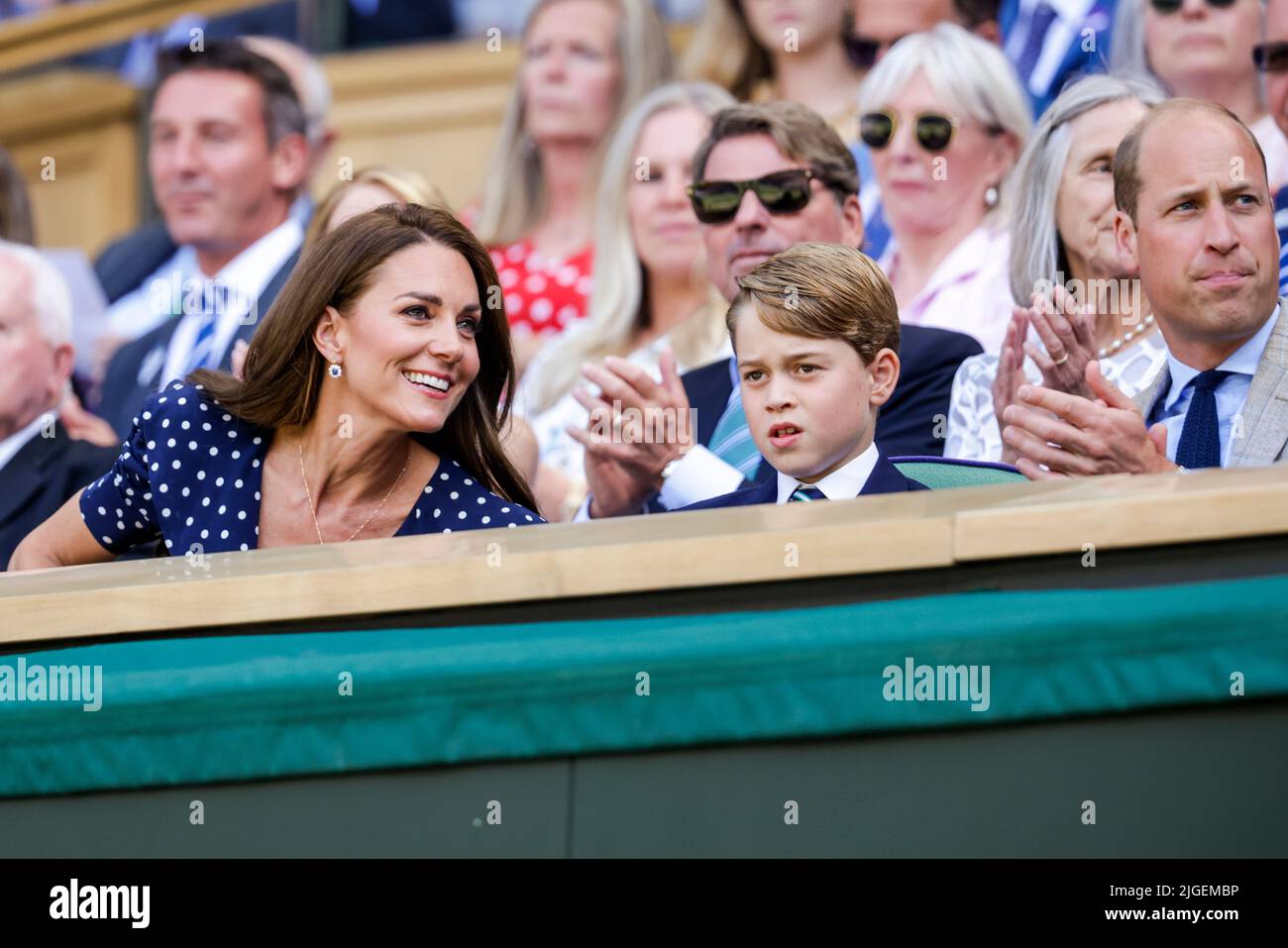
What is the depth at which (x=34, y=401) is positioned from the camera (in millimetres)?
3746

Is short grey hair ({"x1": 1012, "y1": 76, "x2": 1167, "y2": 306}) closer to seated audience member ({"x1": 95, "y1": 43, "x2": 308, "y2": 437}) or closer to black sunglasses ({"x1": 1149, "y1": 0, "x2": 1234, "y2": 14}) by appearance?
black sunglasses ({"x1": 1149, "y1": 0, "x2": 1234, "y2": 14})

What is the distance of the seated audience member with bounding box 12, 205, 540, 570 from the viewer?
2535mm

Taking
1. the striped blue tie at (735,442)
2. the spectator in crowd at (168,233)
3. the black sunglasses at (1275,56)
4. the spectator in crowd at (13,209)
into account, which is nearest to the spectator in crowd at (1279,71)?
the black sunglasses at (1275,56)

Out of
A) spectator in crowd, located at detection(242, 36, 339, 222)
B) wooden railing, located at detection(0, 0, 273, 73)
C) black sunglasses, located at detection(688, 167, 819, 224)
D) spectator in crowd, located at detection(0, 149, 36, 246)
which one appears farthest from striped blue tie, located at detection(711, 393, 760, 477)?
wooden railing, located at detection(0, 0, 273, 73)

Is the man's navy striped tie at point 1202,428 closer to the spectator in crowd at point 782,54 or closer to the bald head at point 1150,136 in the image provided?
the bald head at point 1150,136

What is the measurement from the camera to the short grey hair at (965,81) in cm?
345

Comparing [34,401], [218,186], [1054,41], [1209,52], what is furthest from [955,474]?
[218,186]

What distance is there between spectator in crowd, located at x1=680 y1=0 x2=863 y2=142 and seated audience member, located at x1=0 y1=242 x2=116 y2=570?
1.72 metres

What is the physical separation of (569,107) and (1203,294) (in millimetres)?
2290

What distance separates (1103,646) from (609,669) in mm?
470
